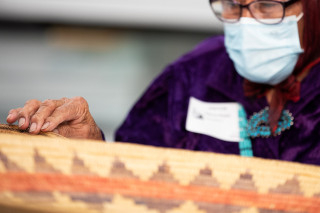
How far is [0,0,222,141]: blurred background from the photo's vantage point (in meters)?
4.17

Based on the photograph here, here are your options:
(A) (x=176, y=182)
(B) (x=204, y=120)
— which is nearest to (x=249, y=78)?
(B) (x=204, y=120)

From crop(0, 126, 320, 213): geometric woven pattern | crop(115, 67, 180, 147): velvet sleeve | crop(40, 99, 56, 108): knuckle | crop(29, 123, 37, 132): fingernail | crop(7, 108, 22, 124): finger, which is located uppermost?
crop(40, 99, 56, 108): knuckle

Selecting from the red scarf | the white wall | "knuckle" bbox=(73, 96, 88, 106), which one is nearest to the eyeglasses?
the red scarf

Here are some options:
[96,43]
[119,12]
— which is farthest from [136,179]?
[96,43]

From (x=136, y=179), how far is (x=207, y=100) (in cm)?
79

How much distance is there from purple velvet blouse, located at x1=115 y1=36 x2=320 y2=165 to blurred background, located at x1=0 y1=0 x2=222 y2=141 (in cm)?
228

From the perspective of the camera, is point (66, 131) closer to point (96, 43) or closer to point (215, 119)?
point (215, 119)

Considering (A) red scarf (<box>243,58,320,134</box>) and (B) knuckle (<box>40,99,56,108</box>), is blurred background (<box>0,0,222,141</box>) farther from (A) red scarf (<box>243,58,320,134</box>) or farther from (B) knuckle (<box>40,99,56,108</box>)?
(B) knuckle (<box>40,99,56,108</box>)

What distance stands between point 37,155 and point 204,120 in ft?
2.58

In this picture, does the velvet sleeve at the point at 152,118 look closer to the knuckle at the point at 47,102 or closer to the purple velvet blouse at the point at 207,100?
the purple velvet blouse at the point at 207,100

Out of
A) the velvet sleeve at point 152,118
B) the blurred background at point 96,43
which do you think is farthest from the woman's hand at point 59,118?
the blurred background at point 96,43

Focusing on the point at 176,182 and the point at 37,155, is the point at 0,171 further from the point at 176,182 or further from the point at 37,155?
the point at 176,182

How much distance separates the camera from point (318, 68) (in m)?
1.34

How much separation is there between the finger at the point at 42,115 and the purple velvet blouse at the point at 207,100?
55cm
